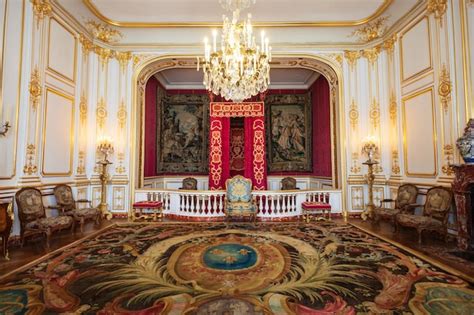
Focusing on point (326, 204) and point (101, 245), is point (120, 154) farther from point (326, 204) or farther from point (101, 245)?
point (326, 204)

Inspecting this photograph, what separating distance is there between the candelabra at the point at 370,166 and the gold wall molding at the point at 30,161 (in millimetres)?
6725

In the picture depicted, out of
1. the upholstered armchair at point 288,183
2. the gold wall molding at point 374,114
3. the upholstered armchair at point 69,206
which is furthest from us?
the upholstered armchair at point 288,183

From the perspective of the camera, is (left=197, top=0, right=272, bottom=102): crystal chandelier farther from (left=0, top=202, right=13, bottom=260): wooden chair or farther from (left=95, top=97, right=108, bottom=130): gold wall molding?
(left=95, top=97, right=108, bottom=130): gold wall molding

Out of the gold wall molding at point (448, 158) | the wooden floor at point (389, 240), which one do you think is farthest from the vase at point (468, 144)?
the wooden floor at point (389, 240)

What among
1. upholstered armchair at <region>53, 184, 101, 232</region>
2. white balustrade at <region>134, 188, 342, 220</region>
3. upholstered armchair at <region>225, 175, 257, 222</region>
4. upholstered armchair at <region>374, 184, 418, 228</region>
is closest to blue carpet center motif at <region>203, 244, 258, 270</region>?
upholstered armchair at <region>225, 175, 257, 222</region>

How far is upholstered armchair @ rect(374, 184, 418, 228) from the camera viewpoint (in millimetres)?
4852

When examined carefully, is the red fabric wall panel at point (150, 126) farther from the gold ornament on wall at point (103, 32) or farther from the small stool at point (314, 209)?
the small stool at point (314, 209)

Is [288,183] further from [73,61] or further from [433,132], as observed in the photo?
[73,61]

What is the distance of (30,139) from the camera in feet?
14.8

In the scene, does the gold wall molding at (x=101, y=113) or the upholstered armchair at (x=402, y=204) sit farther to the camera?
the gold wall molding at (x=101, y=113)

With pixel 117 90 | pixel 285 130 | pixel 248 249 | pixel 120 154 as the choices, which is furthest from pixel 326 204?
pixel 117 90

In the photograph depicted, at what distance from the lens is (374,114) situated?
251 inches

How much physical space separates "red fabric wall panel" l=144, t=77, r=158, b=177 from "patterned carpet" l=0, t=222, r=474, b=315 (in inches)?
156

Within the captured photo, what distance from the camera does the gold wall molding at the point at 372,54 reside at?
6383mm
